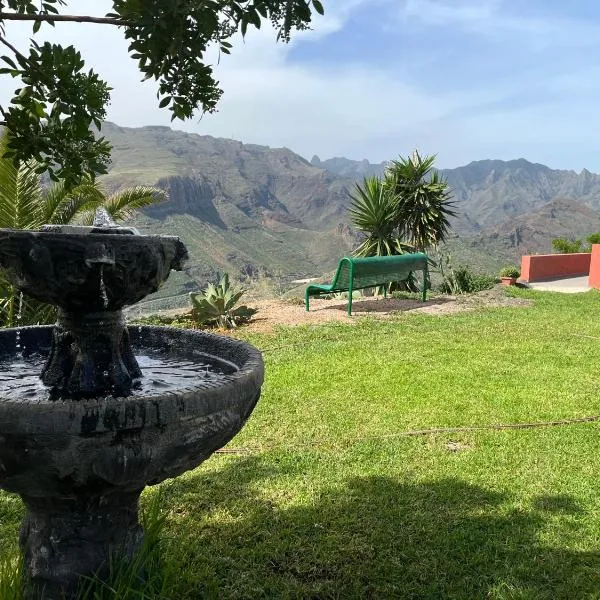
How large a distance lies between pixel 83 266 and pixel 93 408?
2.08ft

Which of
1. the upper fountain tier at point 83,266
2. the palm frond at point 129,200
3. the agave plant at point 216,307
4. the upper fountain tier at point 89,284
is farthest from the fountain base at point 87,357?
the agave plant at point 216,307

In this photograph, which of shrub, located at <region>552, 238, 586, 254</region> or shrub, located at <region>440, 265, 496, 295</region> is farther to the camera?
shrub, located at <region>552, 238, 586, 254</region>

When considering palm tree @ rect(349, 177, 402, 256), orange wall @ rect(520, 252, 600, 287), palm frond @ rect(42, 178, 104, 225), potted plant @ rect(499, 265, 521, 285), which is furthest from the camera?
orange wall @ rect(520, 252, 600, 287)

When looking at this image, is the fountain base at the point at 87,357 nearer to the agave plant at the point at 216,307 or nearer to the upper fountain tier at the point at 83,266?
the upper fountain tier at the point at 83,266

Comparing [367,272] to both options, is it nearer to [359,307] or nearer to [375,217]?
[359,307]

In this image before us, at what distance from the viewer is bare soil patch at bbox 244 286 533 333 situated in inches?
446

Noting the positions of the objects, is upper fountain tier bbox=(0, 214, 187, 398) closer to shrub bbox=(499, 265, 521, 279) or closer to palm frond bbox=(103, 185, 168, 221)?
palm frond bbox=(103, 185, 168, 221)

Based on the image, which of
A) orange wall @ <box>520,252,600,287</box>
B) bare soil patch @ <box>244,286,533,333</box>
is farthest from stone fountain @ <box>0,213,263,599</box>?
orange wall @ <box>520,252,600,287</box>

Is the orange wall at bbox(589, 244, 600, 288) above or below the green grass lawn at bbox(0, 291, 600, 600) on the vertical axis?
above

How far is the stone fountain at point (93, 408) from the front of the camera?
2.04 meters

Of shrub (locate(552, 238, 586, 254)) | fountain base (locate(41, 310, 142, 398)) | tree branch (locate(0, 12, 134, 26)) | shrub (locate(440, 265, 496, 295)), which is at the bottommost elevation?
shrub (locate(440, 265, 496, 295))

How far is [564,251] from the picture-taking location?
26.6 m

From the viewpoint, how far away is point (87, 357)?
2725 mm

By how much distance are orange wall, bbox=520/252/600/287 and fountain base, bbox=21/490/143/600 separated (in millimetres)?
20241
